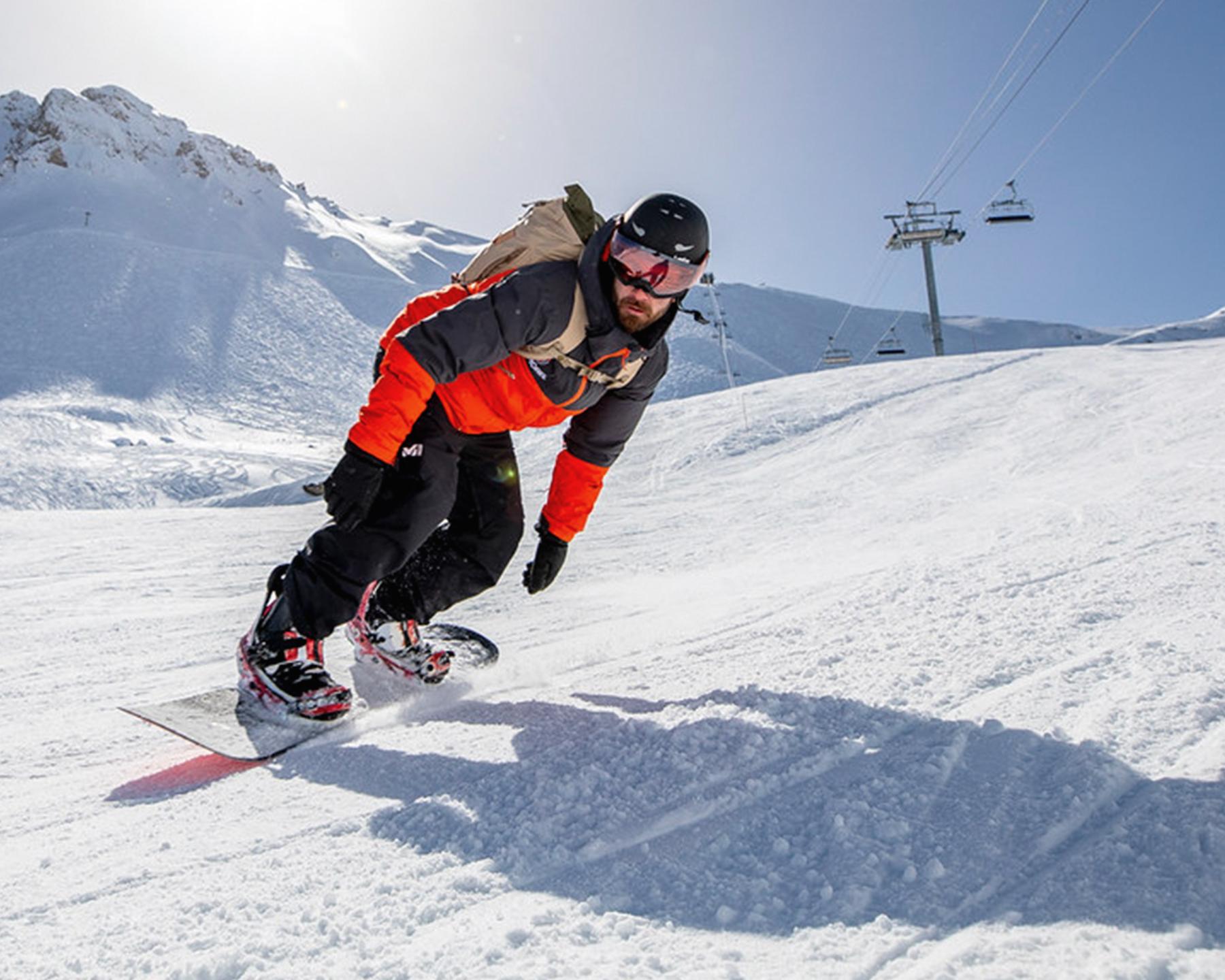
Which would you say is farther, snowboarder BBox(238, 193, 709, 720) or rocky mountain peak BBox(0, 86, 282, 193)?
rocky mountain peak BBox(0, 86, 282, 193)

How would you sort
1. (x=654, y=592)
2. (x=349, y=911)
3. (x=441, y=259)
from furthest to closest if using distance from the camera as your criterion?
(x=441, y=259), (x=654, y=592), (x=349, y=911)

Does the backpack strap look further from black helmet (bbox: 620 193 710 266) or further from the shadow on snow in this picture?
the shadow on snow

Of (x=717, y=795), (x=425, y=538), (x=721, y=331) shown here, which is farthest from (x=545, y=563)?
(x=721, y=331)

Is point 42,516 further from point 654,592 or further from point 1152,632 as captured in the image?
point 1152,632

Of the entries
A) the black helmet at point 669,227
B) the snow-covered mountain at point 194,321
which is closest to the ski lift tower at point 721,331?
the black helmet at point 669,227

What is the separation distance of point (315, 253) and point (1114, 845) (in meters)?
59.1

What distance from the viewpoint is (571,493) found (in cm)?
310

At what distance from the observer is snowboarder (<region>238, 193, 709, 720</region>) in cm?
239

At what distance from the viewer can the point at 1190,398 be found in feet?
27.1

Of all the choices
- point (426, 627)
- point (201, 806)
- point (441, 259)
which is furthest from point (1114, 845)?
point (441, 259)

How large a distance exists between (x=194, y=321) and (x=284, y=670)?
41711 millimetres

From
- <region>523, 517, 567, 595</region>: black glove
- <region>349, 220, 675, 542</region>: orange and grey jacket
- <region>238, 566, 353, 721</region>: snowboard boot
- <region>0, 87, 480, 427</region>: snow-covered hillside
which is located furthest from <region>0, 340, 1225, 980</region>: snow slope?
<region>0, 87, 480, 427</region>: snow-covered hillside

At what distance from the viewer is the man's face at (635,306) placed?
7.98 ft

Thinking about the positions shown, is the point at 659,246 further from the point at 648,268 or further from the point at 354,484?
the point at 354,484
